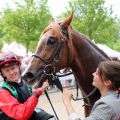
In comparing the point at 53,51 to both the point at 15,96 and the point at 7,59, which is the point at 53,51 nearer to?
the point at 7,59

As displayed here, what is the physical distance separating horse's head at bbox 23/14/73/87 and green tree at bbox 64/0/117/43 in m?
21.9

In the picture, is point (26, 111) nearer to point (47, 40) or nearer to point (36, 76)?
point (36, 76)

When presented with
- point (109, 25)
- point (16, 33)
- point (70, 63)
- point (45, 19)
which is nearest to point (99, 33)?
point (109, 25)

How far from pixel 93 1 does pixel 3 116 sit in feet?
79.3

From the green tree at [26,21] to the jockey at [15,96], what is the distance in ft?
72.3

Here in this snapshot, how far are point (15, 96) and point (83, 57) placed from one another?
1.22 m

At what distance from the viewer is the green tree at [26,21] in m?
25.9

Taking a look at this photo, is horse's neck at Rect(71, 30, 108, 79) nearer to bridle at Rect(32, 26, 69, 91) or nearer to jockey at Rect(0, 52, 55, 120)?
bridle at Rect(32, 26, 69, 91)

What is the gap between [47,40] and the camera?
445 centimetres

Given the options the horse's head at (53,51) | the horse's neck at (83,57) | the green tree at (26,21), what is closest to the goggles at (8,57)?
the horse's head at (53,51)

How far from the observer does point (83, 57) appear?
14.9 ft

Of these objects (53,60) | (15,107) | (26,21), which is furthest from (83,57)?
(26,21)

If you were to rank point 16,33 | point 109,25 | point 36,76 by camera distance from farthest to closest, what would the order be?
point 109,25 < point 16,33 < point 36,76

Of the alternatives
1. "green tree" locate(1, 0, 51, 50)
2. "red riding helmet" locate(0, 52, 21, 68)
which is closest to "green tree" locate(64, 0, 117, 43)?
"green tree" locate(1, 0, 51, 50)
